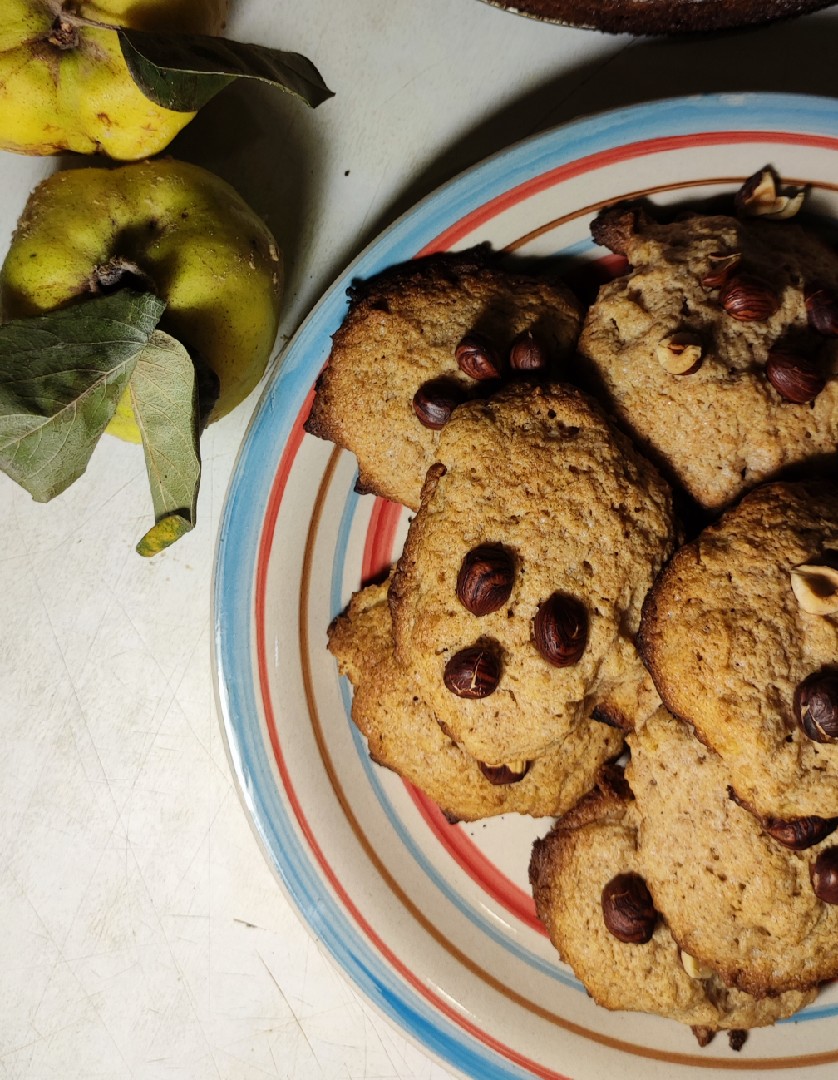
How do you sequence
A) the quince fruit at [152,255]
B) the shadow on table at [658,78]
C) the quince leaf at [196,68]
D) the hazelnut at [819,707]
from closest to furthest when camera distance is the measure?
1. the hazelnut at [819,707]
2. the quince leaf at [196,68]
3. the quince fruit at [152,255]
4. the shadow on table at [658,78]

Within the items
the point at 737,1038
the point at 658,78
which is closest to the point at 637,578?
the point at 737,1038

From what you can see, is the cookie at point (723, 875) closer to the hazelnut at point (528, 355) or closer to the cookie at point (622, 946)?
the cookie at point (622, 946)

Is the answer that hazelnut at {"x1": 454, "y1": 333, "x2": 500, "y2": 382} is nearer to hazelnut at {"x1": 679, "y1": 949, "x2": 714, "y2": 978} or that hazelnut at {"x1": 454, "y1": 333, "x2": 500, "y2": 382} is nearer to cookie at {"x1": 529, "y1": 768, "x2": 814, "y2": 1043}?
cookie at {"x1": 529, "y1": 768, "x2": 814, "y2": 1043}

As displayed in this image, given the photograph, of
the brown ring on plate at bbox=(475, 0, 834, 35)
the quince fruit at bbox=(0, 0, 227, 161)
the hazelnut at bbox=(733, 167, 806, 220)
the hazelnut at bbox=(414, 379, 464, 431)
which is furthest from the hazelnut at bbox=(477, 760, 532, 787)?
the brown ring on plate at bbox=(475, 0, 834, 35)

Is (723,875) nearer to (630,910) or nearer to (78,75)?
(630,910)

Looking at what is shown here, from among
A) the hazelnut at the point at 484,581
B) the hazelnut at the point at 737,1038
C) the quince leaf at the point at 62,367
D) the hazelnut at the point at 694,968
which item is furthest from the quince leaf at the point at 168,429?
the hazelnut at the point at 737,1038
